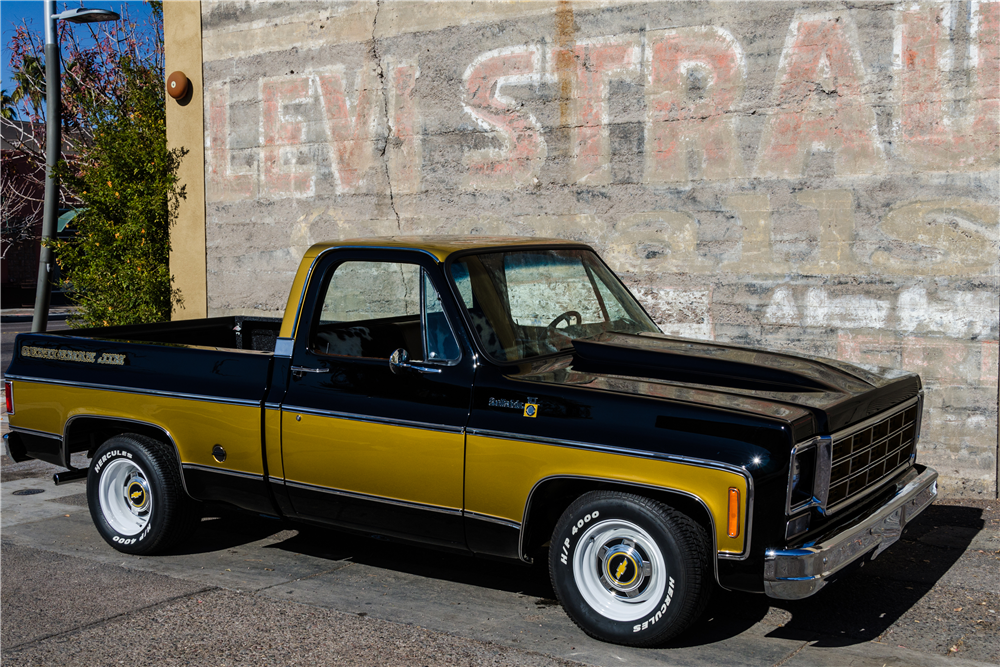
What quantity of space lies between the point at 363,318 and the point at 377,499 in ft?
3.89

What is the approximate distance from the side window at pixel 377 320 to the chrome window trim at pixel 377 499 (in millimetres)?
723

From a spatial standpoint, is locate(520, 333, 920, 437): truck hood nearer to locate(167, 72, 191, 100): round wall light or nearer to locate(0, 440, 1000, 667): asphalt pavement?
locate(0, 440, 1000, 667): asphalt pavement

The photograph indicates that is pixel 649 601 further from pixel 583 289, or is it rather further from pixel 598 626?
pixel 583 289

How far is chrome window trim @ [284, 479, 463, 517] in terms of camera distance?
15.4 feet

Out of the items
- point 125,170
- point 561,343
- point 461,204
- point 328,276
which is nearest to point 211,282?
point 125,170

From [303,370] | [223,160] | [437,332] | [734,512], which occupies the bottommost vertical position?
[734,512]

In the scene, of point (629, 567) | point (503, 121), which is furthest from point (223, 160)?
point (629, 567)

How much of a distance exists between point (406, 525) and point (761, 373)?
1.93 metres

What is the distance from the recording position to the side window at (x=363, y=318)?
521 cm

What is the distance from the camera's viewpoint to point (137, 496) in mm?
5879

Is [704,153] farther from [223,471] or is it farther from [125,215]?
[125,215]

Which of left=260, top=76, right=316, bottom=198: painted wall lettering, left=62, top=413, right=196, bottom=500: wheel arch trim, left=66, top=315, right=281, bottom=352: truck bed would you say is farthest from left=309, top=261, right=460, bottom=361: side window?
left=260, top=76, right=316, bottom=198: painted wall lettering

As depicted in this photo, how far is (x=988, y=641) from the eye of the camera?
4480 mm

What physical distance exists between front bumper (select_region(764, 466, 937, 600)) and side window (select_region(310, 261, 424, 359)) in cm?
221
